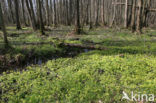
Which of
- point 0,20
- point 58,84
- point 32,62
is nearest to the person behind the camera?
point 58,84

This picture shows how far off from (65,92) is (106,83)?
1396mm

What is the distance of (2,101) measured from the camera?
3.27 metres

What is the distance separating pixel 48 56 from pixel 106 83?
414cm

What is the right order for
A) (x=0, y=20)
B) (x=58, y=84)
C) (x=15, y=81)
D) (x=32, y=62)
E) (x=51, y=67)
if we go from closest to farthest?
(x=58, y=84) < (x=15, y=81) < (x=51, y=67) < (x=32, y=62) < (x=0, y=20)

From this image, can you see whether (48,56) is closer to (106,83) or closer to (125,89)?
(106,83)

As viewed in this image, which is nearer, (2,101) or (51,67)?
(2,101)

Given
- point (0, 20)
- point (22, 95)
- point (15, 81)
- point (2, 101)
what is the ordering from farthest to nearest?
1. point (0, 20)
2. point (15, 81)
3. point (22, 95)
4. point (2, 101)

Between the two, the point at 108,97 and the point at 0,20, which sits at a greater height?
the point at 0,20

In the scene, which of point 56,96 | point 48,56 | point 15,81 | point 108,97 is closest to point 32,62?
point 48,56

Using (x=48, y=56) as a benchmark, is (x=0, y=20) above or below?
above

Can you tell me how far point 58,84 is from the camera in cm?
391

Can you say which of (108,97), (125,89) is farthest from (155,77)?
(108,97)

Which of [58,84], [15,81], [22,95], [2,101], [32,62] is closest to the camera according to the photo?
[2,101]

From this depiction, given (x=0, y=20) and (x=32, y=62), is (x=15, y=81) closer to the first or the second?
→ (x=32, y=62)
